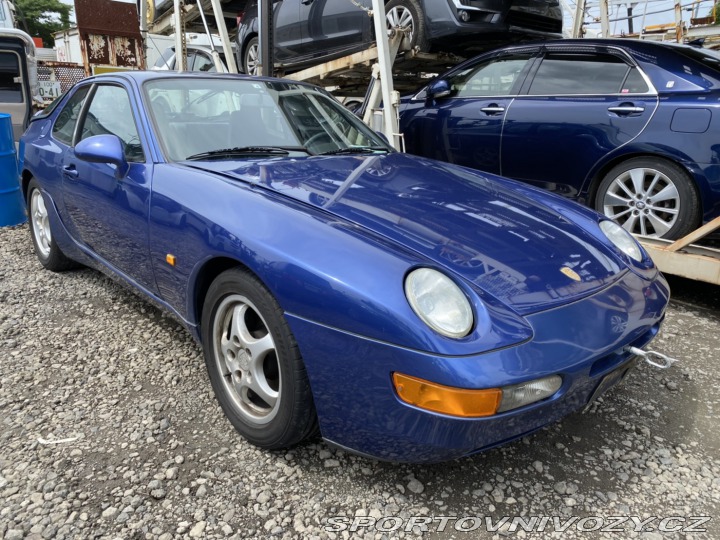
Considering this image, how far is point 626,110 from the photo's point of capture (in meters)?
3.81

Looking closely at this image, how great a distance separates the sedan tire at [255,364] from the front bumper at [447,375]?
80 millimetres

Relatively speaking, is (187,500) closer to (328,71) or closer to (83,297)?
(83,297)

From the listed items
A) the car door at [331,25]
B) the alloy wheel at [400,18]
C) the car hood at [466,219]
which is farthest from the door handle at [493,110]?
the car hood at [466,219]

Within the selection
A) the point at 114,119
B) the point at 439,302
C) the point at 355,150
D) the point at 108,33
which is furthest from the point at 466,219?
the point at 108,33

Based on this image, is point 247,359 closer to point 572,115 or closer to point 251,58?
point 572,115

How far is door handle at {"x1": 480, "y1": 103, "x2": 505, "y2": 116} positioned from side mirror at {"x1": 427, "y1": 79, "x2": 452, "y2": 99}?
0.44 metres

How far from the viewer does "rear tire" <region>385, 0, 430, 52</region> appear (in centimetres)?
529

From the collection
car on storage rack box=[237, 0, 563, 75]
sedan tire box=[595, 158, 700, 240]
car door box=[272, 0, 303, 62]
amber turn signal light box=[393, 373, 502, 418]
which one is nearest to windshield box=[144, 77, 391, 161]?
amber turn signal light box=[393, 373, 502, 418]

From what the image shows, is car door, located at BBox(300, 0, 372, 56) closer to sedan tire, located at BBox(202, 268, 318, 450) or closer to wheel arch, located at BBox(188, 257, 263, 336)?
wheel arch, located at BBox(188, 257, 263, 336)

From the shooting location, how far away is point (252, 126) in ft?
9.12

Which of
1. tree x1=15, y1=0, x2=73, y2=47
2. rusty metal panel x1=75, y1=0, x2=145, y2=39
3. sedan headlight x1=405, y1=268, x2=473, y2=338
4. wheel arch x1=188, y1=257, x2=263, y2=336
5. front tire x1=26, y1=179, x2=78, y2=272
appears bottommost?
front tire x1=26, y1=179, x2=78, y2=272

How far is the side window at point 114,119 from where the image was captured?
2658 millimetres

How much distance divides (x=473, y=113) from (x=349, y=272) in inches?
135

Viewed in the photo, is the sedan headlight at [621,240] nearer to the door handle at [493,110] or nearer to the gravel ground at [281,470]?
the gravel ground at [281,470]
